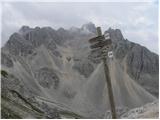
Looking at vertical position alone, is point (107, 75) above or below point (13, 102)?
above

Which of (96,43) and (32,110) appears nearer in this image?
(96,43)

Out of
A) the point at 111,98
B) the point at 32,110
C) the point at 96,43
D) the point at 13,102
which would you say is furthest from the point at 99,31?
the point at 32,110

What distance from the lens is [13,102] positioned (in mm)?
87750

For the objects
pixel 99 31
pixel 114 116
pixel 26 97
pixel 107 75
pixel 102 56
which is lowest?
pixel 26 97

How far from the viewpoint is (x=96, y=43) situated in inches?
658

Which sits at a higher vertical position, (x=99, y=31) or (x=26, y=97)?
(x=99, y=31)

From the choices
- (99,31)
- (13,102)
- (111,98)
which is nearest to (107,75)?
(111,98)

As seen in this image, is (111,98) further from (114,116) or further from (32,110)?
(32,110)

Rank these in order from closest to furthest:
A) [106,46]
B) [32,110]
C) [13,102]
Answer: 1. [106,46]
2. [13,102]
3. [32,110]

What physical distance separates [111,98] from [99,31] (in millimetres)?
3246

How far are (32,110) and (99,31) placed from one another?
275 ft

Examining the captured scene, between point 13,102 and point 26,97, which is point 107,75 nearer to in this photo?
point 13,102

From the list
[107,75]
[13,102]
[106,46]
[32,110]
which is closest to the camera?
[106,46]

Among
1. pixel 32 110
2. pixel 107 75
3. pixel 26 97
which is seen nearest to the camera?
pixel 107 75
